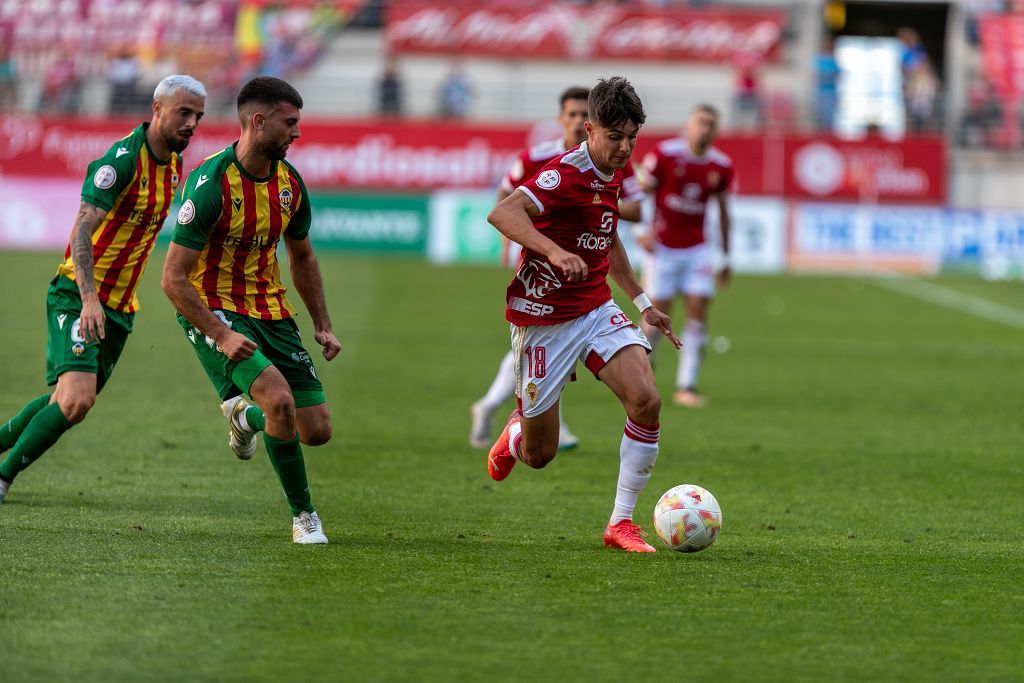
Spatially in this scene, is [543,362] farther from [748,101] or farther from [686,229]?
[748,101]

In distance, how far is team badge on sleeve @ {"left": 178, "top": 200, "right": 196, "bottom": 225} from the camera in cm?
652

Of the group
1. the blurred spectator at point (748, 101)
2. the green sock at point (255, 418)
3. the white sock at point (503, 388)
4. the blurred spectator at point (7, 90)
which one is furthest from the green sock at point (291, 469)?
the blurred spectator at point (7, 90)

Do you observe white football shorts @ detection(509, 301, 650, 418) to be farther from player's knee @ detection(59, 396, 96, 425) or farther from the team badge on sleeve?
player's knee @ detection(59, 396, 96, 425)

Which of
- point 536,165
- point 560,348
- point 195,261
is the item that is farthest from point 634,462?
point 536,165

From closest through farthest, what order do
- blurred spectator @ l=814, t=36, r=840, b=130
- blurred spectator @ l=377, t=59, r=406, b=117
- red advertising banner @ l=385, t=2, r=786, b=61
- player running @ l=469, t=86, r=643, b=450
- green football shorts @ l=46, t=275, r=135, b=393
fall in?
green football shorts @ l=46, t=275, r=135, b=393 → player running @ l=469, t=86, r=643, b=450 → blurred spectator @ l=377, t=59, r=406, b=117 → blurred spectator @ l=814, t=36, r=840, b=130 → red advertising banner @ l=385, t=2, r=786, b=61

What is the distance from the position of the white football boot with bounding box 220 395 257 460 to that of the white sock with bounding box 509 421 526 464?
1.24m

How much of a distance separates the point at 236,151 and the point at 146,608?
7.06ft

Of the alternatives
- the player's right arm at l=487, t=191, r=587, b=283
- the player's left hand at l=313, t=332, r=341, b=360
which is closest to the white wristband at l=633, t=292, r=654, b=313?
the player's right arm at l=487, t=191, r=587, b=283

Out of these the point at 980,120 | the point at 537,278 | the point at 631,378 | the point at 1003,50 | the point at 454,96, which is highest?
the point at 1003,50

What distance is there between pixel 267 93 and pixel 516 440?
6.89ft

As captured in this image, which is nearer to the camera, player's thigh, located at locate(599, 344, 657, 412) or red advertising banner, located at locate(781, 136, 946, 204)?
player's thigh, located at locate(599, 344, 657, 412)

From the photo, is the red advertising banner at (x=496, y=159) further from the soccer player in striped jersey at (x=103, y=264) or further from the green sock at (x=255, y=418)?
the green sock at (x=255, y=418)

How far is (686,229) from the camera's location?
13.3m

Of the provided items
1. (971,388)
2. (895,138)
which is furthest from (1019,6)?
(971,388)
